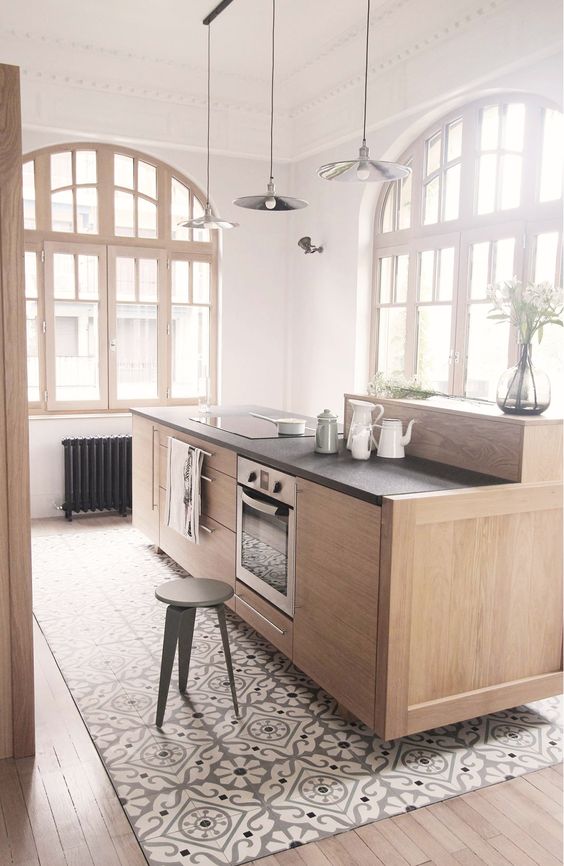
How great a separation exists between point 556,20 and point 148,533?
12.3 ft

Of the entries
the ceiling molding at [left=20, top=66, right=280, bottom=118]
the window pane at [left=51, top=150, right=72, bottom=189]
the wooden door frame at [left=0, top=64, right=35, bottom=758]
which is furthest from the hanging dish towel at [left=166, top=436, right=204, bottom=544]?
the ceiling molding at [left=20, top=66, right=280, bottom=118]

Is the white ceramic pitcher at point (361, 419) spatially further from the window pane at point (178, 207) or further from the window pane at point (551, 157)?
the window pane at point (178, 207)

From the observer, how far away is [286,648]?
10.1 ft

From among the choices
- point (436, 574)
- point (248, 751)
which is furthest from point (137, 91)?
point (248, 751)

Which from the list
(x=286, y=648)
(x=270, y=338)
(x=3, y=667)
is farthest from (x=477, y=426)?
(x=270, y=338)

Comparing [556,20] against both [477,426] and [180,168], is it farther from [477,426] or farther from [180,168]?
[180,168]

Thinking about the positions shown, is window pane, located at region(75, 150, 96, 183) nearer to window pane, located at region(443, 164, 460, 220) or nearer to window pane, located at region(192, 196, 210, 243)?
window pane, located at region(192, 196, 210, 243)

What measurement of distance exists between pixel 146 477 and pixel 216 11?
3.03 meters

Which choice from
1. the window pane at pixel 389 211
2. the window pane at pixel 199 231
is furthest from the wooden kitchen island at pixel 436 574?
the window pane at pixel 199 231

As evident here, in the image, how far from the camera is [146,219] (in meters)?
6.14

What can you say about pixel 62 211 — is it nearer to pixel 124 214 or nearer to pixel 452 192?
pixel 124 214

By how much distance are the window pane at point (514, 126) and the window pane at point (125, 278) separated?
3.12 metres

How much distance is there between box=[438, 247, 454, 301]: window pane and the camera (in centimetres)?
493

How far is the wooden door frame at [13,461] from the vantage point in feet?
7.50
